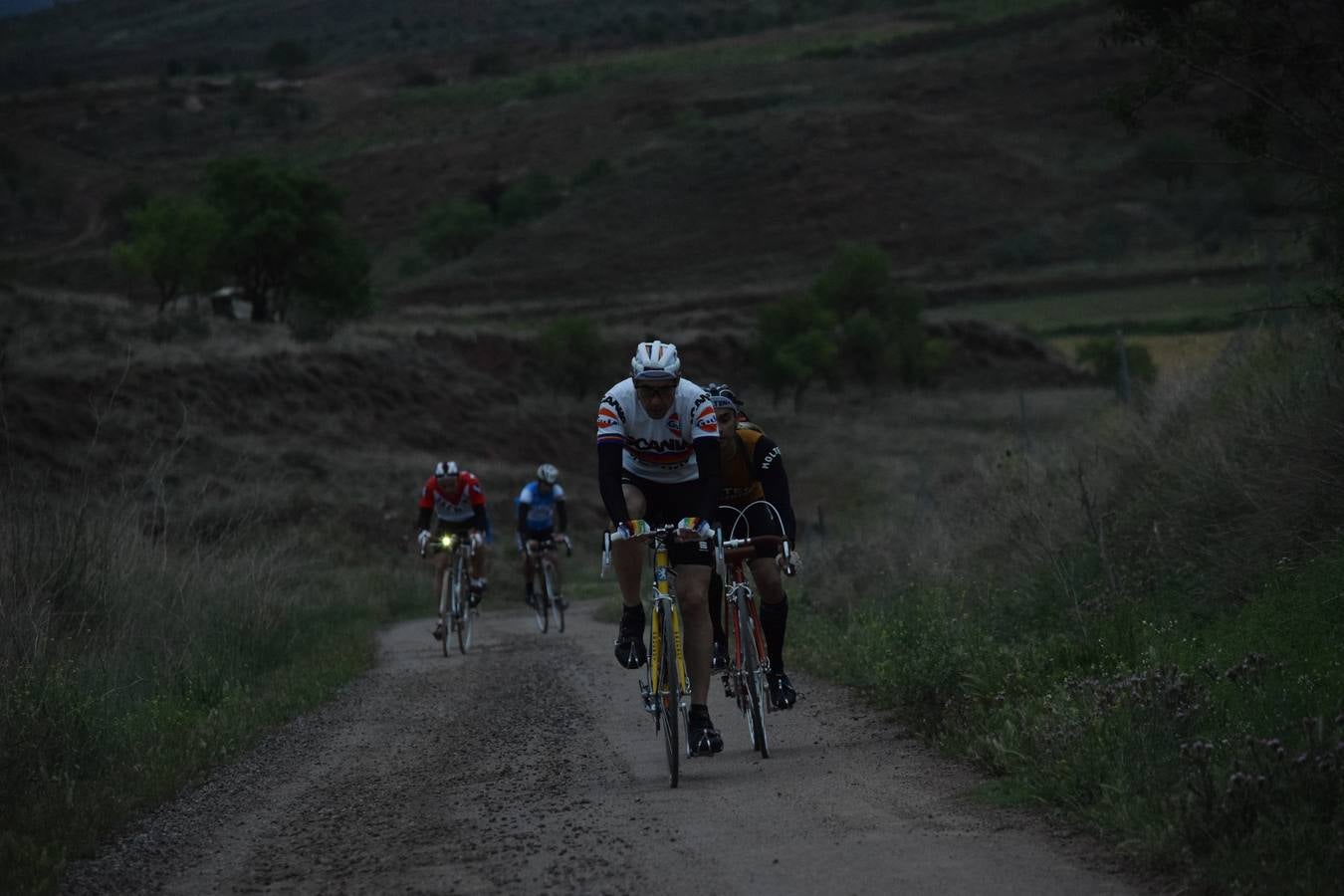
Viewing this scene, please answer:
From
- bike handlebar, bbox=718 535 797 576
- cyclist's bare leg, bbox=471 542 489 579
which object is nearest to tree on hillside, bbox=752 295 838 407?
cyclist's bare leg, bbox=471 542 489 579

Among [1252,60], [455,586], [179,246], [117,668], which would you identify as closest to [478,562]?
[455,586]

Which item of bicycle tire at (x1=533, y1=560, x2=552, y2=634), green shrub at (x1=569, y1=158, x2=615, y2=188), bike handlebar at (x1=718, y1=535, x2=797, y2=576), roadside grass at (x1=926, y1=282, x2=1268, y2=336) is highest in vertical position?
green shrub at (x1=569, y1=158, x2=615, y2=188)

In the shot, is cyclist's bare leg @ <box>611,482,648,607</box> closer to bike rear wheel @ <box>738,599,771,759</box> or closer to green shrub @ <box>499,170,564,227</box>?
bike rear wheel @ <box>738,599,771,759</box>

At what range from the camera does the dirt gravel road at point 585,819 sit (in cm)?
640

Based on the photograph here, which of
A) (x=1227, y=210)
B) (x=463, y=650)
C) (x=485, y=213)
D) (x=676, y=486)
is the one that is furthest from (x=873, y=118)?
(x=676, y=486)

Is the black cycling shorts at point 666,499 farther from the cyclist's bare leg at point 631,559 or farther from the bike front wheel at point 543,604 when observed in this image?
the bike front wheel at point 543,604

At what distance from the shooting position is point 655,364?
353 inches

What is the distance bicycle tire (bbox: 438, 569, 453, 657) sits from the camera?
1930cm

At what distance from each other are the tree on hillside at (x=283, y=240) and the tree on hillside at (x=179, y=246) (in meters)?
0.71

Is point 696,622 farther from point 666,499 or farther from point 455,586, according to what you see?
point 455,586

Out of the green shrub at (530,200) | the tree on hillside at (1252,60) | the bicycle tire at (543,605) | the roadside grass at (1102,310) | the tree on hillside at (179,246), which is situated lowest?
the bicycle tire at (543,605)

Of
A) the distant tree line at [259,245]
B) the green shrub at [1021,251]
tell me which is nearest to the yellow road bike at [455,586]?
the distant tree line at [259,245]

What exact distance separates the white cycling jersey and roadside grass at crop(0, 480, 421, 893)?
342cm

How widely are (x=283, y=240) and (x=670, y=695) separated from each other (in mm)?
62204
